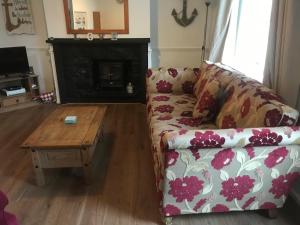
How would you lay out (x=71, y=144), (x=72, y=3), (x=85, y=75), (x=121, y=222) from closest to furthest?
(x=121, y=222), (x=71, y=144), (x=72, y=3), (x=85, y=75)

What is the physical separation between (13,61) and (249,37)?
11.2 feet

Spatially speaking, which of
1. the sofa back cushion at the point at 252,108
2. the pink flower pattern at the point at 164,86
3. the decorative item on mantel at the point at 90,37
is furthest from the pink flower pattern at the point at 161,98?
A: the decorative item on mantel at the point at 90,37

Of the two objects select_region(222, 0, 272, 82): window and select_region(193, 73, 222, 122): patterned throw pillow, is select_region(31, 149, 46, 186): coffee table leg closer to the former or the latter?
select_region(193, 73, 222, 122): patterned throw pillow

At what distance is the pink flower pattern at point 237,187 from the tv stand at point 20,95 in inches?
138

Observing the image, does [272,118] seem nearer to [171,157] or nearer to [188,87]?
[171,157]

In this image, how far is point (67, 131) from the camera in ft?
7.22

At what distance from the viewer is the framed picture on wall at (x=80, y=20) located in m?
3.88

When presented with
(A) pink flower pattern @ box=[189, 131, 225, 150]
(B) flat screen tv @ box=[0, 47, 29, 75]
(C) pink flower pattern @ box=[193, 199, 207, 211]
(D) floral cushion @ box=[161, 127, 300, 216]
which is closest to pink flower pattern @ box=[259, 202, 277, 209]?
(D) floral cushion @ box=[161, 127, 300, 216]

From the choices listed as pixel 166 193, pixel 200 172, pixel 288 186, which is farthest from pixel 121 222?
pixel 288 186

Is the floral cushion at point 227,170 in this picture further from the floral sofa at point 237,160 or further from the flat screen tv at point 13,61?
the flat screen tv at point 13,61

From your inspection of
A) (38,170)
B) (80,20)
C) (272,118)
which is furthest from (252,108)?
(80,20)

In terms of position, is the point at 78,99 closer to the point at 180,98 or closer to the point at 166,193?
the point at 180,98

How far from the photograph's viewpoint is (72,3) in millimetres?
3840

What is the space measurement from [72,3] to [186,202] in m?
3.46
